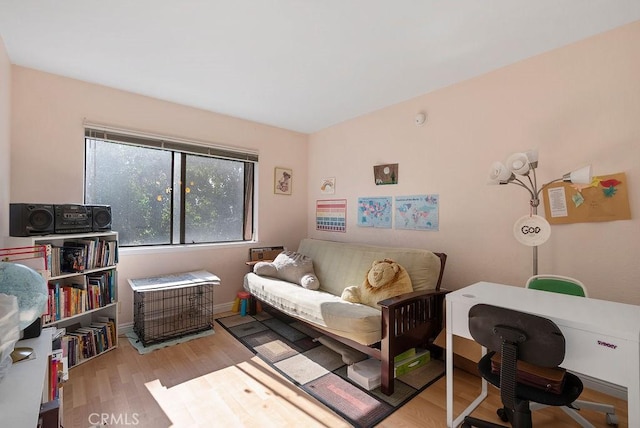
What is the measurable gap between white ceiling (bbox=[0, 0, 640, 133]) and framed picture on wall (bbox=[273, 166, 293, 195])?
1314 mm

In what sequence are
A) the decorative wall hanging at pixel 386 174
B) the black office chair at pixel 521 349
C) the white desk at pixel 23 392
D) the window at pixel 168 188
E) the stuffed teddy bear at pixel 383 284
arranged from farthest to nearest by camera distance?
the decorative wall hanging at pixel 386 174
the window at pixel 168 188
the stuffed teddy bear at pixel 383 284
the black office chair at pixel 521 349
the white desk at pixel 23 392

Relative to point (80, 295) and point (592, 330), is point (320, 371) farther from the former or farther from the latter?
point (80, 295)

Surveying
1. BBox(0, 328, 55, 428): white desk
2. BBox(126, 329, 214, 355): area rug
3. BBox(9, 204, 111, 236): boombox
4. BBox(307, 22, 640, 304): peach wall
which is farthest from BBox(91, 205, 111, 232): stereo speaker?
BBox(307, 22, 640, 304): peach wall

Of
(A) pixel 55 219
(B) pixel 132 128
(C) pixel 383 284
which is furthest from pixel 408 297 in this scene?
(B) pixel 132 128

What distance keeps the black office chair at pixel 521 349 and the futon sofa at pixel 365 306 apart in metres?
0.72

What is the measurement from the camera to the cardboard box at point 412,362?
6.84 feet

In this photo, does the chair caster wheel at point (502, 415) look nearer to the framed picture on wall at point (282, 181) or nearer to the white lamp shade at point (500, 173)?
the white lamp shade at point (500, 173)

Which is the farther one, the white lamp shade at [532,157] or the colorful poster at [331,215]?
the colorful poster at [331,215]

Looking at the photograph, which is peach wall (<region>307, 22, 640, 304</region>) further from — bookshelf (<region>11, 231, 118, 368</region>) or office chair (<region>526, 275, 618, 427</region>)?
bookshelf (<region>11, 231, 118, 368</region>)

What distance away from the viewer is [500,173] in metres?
1.96

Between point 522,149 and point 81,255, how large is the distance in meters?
3.61

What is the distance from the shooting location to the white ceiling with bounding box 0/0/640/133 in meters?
1.64

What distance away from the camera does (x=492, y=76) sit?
2334mm

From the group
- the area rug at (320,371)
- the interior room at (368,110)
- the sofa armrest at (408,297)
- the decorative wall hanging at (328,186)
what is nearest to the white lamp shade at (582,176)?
the interior room at (368,110)
